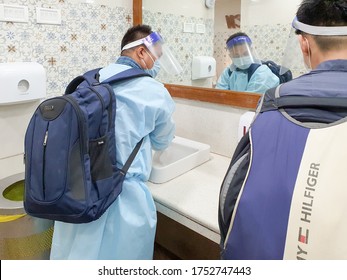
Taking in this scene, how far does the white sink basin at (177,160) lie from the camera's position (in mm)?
1115

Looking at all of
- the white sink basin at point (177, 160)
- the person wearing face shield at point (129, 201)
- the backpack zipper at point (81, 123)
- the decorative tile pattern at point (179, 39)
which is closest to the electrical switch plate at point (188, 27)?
the decorative tile pattern at point (179, 39)

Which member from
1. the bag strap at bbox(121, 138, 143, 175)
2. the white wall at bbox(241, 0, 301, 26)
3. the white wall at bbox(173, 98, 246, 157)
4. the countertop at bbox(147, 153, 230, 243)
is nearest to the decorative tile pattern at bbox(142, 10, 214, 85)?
the white wall at bbox(173, 98, 246, 157)

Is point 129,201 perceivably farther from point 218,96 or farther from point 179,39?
point 179,39

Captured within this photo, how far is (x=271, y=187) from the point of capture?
1.73ft

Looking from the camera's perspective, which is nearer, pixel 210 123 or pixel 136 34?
pixel 136 34

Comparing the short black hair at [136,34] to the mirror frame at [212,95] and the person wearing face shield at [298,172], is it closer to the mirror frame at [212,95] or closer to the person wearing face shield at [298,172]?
the mirror frame at [212,95]

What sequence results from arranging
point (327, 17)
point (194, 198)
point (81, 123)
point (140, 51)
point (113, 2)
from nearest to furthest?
1. point (327, 17)
2. point (81, 123)
3. point (194, 198)
4. point (140, 51)
5. point (113, 2)

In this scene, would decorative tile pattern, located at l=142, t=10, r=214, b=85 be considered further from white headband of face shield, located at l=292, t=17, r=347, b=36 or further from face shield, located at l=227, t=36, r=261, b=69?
white headband of face shield, located at l=292, t=17, r=347, b=36

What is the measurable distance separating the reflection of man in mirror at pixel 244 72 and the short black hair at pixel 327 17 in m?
0.54

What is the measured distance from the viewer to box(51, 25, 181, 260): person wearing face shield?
90cm

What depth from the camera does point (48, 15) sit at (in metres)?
1.37

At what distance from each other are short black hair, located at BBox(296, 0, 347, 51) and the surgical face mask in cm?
60

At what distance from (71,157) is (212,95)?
82 centimetres

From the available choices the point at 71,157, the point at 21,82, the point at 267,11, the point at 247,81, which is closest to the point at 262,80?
the point at 247,81
